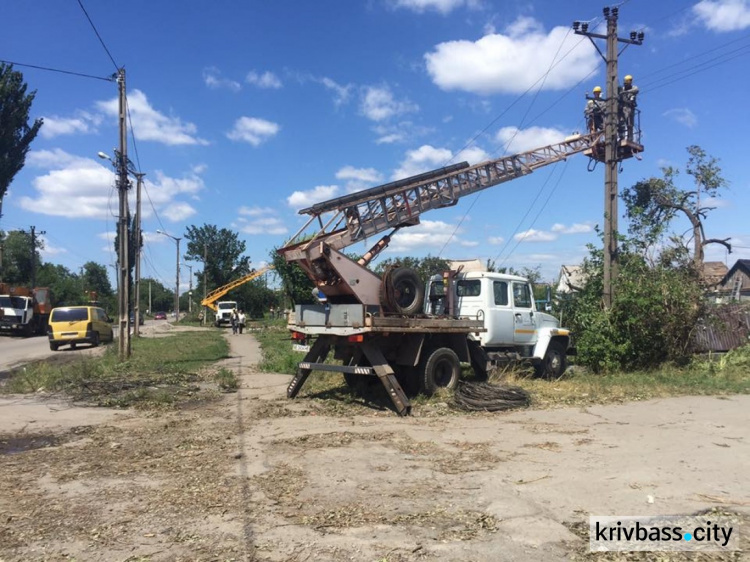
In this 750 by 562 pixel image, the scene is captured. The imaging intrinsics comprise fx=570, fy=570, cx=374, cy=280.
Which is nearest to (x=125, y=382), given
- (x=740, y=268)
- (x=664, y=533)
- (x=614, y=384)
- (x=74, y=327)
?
(x=614, y=384)

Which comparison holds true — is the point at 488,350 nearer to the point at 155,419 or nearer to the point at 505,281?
the point at 505,281

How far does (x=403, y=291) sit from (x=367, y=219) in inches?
69.6

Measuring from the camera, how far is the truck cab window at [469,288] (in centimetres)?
1233

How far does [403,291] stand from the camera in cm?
1078

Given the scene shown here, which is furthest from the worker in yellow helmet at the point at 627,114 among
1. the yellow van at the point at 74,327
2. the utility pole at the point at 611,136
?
the yellow van at the point at 74,327

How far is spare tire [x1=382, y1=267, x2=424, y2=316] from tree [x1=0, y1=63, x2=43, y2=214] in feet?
109

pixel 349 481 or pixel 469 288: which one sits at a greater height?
pixel 469 288

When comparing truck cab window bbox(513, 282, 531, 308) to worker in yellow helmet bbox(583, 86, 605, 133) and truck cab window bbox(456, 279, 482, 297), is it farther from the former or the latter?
worker in yellow helmet bbox(583, 86, 605, 133)

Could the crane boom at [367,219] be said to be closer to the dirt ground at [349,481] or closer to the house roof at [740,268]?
the dirt ground at [349,481]

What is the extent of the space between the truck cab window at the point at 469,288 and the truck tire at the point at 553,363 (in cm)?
260

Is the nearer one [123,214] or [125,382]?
[125,382]

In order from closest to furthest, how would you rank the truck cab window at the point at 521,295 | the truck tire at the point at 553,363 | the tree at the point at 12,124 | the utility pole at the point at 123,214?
the truck cab window at the point at 521,295 < the truck tire at the point at 553,363 < the utility pole at the point at 123,214 < the tree at the point at 12,124

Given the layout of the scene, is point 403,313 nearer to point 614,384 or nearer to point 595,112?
point 614,384

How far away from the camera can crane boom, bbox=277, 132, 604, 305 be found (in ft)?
33.4
